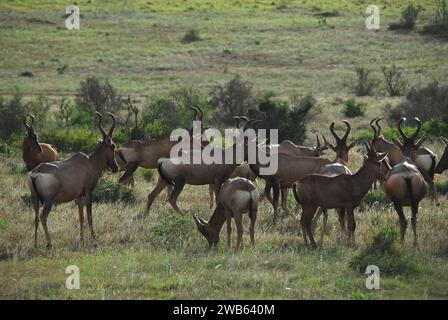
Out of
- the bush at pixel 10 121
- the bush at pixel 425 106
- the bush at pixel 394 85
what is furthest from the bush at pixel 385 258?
the bush at pixel 394 85

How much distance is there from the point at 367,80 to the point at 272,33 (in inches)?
783

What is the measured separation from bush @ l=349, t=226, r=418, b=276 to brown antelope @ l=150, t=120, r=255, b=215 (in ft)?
13.5

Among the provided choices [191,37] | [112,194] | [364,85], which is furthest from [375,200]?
[191,37]

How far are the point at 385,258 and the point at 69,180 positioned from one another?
5109 millimetres

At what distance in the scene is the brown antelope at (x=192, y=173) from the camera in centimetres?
1472

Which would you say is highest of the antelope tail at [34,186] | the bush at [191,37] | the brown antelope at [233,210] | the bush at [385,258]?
the bush at [191,37]

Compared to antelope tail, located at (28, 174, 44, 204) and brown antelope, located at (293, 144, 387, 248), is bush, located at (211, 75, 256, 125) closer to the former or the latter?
brown antelope, located at (293, 144, 387, 248)

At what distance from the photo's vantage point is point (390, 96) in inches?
1423

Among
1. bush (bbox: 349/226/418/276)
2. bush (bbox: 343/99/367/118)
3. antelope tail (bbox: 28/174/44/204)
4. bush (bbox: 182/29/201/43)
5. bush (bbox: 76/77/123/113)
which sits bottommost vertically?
bush (bbox: 349/226/418/276)

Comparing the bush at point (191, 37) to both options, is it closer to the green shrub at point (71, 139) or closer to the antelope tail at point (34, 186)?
the green shrub at point (71, 139)

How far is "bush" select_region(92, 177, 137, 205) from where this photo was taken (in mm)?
15805

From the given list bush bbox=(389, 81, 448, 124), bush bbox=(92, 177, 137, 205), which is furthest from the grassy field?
bush bbox=(389, 81, 448, 124)

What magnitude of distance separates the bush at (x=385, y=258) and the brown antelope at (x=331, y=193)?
930 mm
